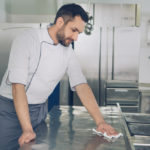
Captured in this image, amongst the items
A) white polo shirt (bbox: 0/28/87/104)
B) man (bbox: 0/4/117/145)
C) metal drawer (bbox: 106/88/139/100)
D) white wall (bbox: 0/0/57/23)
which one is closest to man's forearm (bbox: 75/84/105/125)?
man (bbox: 0/4/117/145)

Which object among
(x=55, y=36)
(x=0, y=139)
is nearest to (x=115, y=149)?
(x=0, y=139)

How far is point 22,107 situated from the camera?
4.53 ft

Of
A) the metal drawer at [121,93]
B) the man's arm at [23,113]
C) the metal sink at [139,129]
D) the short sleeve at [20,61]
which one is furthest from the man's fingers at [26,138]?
the metal drawer at [121,93]

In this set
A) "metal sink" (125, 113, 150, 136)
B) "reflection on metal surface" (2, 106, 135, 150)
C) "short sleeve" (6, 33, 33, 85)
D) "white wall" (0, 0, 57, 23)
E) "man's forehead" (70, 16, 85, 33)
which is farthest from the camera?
"white wall" (0, 0, 57, 23)

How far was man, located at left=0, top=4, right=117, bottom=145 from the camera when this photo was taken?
146 cm

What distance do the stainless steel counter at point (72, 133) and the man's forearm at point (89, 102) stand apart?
0.21ft

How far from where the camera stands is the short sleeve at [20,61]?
1437 mm

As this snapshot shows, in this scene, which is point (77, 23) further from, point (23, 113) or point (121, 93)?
point (121, 93)

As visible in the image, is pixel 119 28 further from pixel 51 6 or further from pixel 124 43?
pixel 51 6

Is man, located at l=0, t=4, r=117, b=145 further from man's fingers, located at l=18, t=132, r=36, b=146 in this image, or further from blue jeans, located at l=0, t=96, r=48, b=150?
man's fingers, located at l=18, t=132, r=36, b=146

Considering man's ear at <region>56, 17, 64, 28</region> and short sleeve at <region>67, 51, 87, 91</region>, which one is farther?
short sleeve at <region>67, 51, 87, 91</region>

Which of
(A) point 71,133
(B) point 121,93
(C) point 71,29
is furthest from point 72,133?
(B) point 121,93

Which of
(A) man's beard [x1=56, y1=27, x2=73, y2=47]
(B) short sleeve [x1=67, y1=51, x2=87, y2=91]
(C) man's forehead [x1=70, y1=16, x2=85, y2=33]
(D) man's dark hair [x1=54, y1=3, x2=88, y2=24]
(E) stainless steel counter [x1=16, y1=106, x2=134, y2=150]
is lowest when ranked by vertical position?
(E) stainless steel counter [x1=16, y1=106, x2=134, y2=150]

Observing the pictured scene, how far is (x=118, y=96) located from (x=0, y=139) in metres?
2.61
